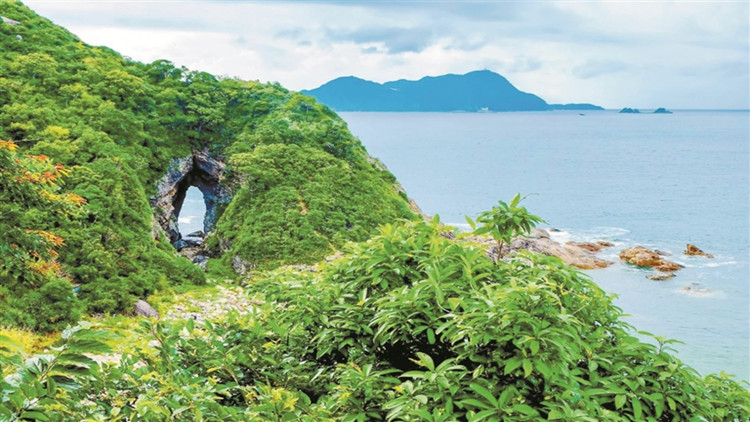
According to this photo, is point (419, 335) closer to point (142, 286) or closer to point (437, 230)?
point (437, 230)

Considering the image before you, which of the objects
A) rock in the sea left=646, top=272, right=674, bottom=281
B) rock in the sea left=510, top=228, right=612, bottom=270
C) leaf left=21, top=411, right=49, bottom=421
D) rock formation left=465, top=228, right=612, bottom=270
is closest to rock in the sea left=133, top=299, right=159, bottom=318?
leaf left=21, top=411, right=49, bottom=421

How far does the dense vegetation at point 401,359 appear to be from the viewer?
398cm

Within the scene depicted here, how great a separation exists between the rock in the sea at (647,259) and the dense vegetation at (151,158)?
24667 mm

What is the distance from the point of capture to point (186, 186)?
94.2 ft

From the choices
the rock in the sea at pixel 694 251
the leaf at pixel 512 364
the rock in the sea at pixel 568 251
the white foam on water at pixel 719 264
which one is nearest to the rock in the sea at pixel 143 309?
the leaf at pixel 512 364

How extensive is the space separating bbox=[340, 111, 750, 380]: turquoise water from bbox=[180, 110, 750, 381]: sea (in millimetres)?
131

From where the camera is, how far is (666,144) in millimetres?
157250

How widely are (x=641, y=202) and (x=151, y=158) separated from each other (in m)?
64.8

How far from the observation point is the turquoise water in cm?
3422

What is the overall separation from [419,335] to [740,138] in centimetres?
21582

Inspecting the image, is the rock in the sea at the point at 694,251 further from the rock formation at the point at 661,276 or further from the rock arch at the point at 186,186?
the rock arch at the point at 186,186

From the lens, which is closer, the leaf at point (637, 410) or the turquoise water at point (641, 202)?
the leaf at point (637, 410)

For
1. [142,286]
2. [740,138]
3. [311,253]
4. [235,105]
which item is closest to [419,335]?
[142,286]

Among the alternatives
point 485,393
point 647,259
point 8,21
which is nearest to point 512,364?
point 485,393
